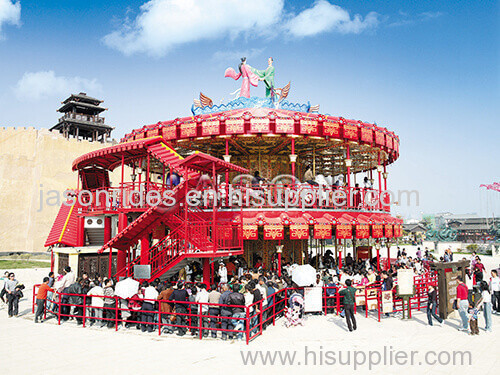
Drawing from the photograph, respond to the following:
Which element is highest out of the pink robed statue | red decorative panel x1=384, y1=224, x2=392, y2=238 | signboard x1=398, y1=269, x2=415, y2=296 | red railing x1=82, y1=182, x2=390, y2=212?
the pink robed statue

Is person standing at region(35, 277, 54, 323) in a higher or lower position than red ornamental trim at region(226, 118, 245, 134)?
lower

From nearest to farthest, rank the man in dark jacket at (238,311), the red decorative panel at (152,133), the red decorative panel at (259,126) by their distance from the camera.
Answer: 1. the man in dark jacket at (238,311)
2. the red decorative panel at (259,126)
3. the red decorative panel at (152,133)

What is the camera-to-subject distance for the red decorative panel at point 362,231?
765 inches

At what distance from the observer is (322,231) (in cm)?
1845

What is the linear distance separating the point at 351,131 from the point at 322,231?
5942 mm

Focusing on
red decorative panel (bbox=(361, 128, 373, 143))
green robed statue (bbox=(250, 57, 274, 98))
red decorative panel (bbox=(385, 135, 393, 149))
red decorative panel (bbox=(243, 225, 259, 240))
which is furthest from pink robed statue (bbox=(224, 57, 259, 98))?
red decorative panel (bbox=(243, 225, 259, 240))

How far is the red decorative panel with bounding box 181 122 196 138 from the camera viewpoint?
67.1 ft

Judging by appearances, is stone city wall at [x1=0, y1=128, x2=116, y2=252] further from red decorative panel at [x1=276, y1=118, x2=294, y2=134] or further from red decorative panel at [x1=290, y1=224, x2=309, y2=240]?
red decorative panel at [x1=290, y1=224, x2=309, y2=240]

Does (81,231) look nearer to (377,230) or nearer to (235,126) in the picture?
(235,126)

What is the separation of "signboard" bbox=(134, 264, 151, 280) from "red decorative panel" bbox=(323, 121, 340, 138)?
36.6 feet

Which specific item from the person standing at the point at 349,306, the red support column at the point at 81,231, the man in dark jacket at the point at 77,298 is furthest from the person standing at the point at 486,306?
the red support column at the point at 81,231

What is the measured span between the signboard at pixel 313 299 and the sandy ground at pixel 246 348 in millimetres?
549

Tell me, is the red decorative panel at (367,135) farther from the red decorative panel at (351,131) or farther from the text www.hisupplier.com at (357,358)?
the text www.hisupplier.com at (357,358)

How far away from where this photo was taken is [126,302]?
39.7 ft
